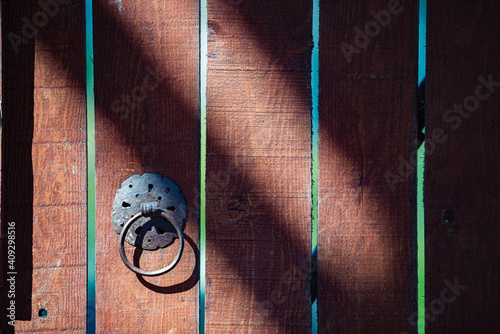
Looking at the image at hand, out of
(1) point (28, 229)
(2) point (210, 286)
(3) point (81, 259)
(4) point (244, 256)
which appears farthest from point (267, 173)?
(1) point (28, 229)

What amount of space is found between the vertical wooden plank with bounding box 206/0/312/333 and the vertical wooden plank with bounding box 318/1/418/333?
60 millimetres

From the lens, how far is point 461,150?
3.13ft

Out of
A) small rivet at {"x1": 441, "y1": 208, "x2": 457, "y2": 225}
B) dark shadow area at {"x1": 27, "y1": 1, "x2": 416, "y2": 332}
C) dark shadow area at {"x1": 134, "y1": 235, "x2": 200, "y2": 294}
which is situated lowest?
dark shadow area at {"x1": 134, "y1": 235, "x2": 200, "y2": 294}

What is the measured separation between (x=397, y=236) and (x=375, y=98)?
36 centimetres

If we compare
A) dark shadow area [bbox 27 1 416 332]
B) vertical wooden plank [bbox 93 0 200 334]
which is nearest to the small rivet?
dark shadow area [bbox 27 1 416 332]

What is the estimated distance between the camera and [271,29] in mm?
942

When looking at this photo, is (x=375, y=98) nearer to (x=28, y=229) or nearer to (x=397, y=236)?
(x=397, y=236)

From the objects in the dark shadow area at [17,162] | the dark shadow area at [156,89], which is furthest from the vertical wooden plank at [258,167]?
the dark shadow area at [17,162]

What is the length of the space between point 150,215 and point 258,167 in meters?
0.30

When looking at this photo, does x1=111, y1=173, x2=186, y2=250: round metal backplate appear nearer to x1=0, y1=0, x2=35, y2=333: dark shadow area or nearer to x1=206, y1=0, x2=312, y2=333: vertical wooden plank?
x1=206, y1=0, x2=312, y2=333: vertical wooden plank

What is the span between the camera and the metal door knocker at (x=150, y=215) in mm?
931

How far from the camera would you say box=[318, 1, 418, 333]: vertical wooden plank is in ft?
3.10

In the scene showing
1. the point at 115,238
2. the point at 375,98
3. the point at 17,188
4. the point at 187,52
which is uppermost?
the point at 187,52

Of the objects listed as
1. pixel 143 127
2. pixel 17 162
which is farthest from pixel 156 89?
pixel 17 162
